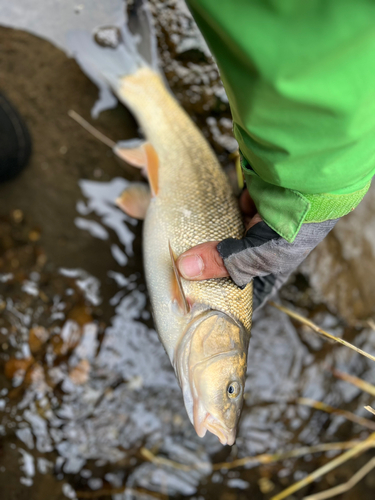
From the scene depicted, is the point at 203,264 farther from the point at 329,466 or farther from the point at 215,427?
the point at 329,466

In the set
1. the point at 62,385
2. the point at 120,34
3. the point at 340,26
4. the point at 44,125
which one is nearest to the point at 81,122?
the point at 44,125

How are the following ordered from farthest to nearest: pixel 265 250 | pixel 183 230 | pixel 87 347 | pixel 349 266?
pixel 349 266
pixel 87 347
pixel 183 230
pixel 265 250

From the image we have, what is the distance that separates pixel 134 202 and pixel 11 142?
93 centimetres

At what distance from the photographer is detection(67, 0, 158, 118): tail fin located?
253cm

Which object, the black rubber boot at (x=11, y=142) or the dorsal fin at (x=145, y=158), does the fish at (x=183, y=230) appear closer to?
the dorsal fin at (x=145, y=158)

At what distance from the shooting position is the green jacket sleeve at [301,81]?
0.87 metres

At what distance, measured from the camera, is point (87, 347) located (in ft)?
8.26

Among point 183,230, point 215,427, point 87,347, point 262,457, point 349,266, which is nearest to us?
point 215,427

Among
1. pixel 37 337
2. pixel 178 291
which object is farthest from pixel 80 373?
pixel 178 291

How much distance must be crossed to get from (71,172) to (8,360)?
137 cm

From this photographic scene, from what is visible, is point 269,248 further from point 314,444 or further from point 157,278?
point 314,444

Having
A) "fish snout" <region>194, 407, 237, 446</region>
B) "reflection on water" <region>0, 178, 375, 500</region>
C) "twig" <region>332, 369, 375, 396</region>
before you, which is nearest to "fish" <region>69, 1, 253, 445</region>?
"fish snout" <region>194, 407, 237, 446</region>

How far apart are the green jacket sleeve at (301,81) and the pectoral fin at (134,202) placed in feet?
4.24

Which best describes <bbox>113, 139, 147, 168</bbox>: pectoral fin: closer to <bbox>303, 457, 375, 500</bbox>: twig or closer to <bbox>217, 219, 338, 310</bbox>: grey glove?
<bbox>217, 219, 338, 310</bbox>: grey glove
